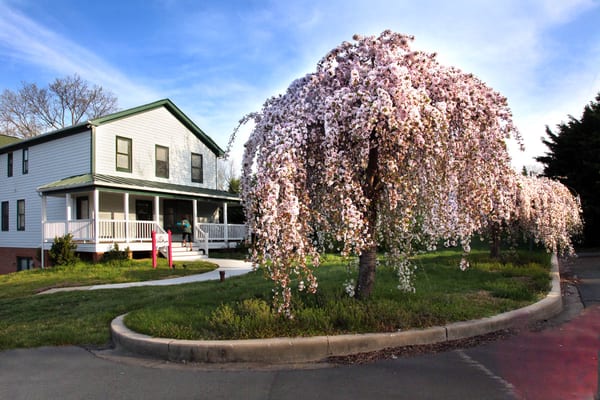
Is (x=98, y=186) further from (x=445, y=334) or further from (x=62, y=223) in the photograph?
(x=445, y=334)

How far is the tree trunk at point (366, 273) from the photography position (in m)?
5.99

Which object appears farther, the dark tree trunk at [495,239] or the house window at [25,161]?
the house window at [25,161]

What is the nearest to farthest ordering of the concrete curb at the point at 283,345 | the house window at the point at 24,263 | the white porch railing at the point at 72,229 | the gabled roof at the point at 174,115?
the concrete curb at the point at 283,345, the white porch railing at the point at 72,229, the gabled roof at the point at 174,115, the house window at the point at 24,263

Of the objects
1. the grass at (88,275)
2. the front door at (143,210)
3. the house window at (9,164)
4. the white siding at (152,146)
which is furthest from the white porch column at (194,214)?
the house window at (9,164)

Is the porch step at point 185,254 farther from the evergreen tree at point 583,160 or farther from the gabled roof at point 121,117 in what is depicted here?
the evergreen tree at point 583,160

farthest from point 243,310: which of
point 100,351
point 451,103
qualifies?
point 451,103

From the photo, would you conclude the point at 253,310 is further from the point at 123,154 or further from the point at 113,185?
the point at 123,154

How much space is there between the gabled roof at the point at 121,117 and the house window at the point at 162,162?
1835 millimetres

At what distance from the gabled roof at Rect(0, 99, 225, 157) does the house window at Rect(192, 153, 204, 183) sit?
96cm

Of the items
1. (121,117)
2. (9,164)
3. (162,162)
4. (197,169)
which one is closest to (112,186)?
(121,117)

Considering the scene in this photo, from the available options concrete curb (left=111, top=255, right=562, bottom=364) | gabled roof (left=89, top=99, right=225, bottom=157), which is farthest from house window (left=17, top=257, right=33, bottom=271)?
concrete curb (left=111, top=255, right=562, bottom=364)

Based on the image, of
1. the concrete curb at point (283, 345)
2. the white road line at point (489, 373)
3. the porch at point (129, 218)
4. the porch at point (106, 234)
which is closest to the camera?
the white road line at point (489, 373)

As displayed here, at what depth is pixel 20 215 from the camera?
72.2ft

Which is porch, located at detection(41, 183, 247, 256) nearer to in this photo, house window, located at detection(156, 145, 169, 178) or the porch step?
the porch step
